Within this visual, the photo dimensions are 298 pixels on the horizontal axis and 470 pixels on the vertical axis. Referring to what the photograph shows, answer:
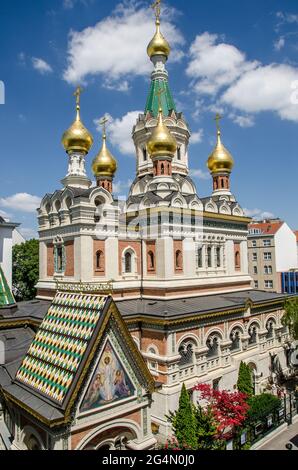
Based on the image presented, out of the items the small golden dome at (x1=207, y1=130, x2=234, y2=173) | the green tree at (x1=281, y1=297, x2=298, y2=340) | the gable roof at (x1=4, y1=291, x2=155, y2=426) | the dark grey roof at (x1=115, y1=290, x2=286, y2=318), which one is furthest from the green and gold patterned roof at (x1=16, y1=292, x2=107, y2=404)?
the small golden dome at (x1=207, y1=130, x2=234, y2=173)

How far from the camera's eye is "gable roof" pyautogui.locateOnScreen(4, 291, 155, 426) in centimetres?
796

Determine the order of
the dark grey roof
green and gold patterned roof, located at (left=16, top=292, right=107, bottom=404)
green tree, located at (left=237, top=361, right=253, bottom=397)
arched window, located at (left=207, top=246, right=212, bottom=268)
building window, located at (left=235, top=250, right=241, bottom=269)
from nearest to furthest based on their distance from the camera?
green and gold patterned roof, located at (left=16, top=292, right=107, bottom=404) < the dark grey roof < green tree, located at (left=237, top=361, right=253, bottom=397) < arched window, located at (left=207, top=246, right=212, bottom=268) < building window, located at (left=235, top=250, right=241, bottom=269)

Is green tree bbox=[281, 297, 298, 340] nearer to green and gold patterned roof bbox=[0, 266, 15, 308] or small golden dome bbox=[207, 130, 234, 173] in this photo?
small golden dome bbox=[207, 130, 234, 173]

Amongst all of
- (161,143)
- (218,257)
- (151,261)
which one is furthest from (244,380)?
(161,143)

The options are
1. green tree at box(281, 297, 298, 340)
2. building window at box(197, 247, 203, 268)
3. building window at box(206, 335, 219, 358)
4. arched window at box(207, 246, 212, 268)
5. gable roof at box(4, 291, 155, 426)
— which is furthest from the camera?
arched window at box(207, 246, 212, 268)

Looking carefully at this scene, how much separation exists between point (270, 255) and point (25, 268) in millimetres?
25587

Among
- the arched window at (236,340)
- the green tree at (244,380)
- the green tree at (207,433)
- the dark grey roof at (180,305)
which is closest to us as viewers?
the green tree at (207,433)

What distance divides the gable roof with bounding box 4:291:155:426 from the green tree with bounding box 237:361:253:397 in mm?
7913

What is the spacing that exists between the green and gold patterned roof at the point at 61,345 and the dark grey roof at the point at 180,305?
447 centimetres

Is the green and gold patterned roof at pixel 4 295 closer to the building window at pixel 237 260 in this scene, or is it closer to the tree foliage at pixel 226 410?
the tree foliage at pixel 226 410

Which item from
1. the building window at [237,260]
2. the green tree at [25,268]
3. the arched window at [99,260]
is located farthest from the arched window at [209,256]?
the green tree at [25,268]

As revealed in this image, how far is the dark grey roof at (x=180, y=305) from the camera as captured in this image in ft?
46.9

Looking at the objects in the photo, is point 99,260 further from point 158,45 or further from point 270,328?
point 158,45
